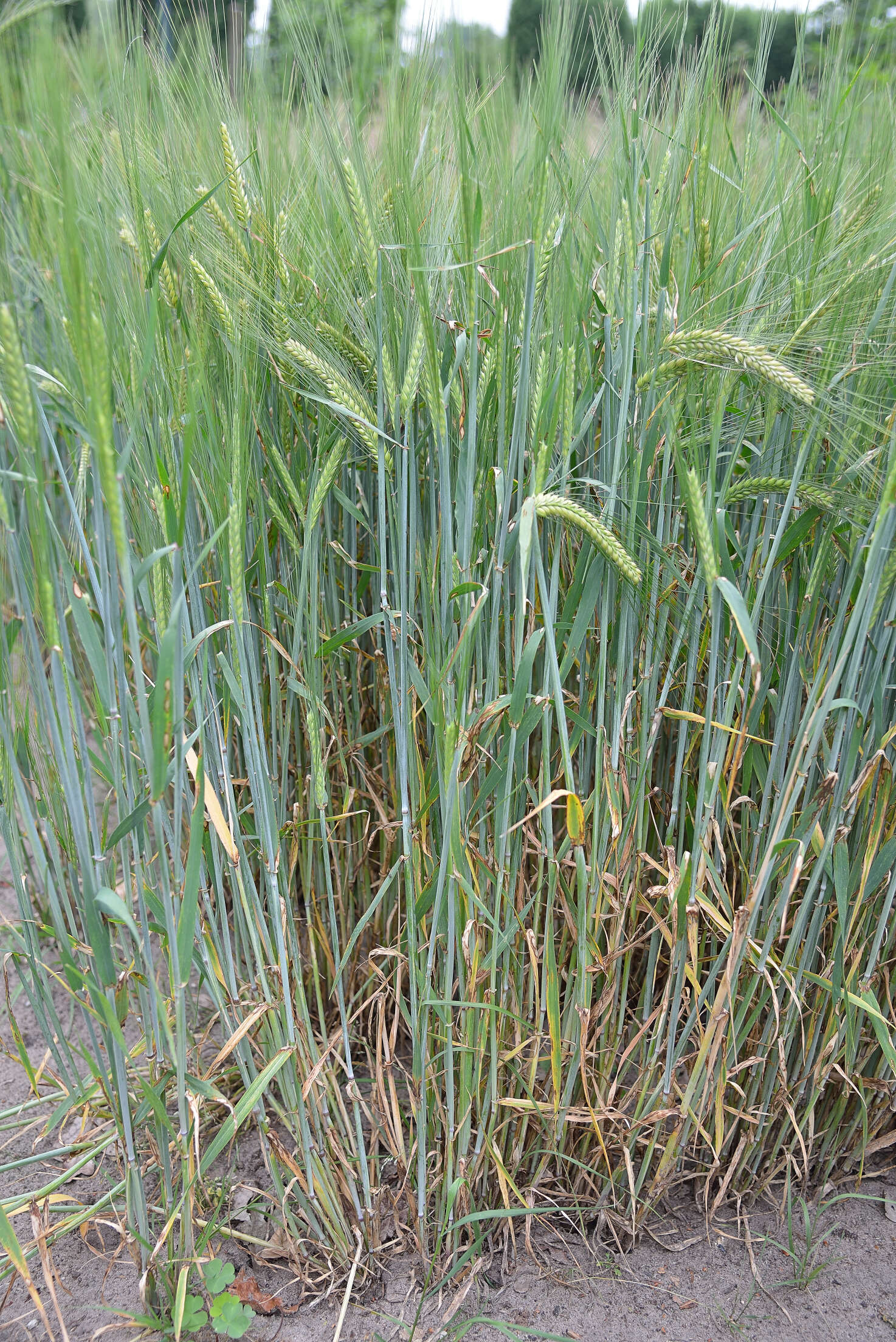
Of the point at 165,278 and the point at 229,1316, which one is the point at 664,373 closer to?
the point at 165,278

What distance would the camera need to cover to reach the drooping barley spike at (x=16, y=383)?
0.83m

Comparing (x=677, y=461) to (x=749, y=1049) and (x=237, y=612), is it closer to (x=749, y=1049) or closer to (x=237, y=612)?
(x=237, y=612)

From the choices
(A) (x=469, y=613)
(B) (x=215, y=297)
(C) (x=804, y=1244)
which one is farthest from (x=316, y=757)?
(C) (x=804, y=1244)

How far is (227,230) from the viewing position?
1099mm

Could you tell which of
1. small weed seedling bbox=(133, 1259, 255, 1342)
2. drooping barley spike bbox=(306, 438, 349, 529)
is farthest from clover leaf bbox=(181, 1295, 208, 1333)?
drooping barley spike bbox=(306, 438, 349, 529)

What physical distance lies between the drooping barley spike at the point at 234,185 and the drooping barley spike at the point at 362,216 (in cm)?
13

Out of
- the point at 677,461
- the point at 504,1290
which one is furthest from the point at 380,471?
the point at 504,1290

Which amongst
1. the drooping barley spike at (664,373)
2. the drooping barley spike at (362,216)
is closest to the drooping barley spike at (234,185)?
the drooping barley spike at (362,216)

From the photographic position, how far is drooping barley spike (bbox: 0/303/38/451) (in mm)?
833

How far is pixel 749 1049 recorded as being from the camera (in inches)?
53.5

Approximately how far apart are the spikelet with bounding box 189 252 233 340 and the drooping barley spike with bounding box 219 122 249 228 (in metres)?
0.09

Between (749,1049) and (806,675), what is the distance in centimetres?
61

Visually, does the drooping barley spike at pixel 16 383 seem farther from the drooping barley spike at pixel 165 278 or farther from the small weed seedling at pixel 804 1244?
the small weed seedling at pixel 804 1244

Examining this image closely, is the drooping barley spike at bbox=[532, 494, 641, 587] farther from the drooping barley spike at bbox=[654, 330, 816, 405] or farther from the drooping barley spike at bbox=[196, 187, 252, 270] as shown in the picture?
the drooping barley spike at bbox=[196, 187, 252, 270]
